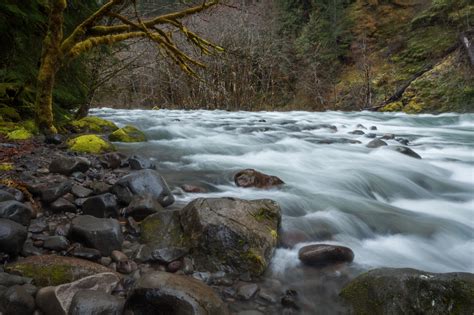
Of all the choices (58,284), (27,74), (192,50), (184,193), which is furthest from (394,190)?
(192,50)

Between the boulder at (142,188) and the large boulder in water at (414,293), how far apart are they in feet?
6.70

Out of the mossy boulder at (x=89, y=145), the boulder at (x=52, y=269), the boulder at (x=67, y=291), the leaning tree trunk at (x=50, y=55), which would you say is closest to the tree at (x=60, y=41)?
the leaning tree trunk at (x=50, y=55)

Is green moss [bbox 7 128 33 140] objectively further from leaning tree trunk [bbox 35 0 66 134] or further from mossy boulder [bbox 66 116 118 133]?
mossy boulder [bbox 66 116 118 133]

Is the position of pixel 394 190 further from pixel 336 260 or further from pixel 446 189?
pixel 336 260

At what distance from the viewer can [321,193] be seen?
4727mm

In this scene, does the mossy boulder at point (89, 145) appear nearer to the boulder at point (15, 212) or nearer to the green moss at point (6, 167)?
the green moss at point (6, 167)

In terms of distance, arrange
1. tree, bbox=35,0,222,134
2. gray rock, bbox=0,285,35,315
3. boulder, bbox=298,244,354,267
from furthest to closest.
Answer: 1. tree, bbox=35,0,222,134
2. boulder, bbox=298,244,354,267
3. gray rock, bbox=0,285,35,315

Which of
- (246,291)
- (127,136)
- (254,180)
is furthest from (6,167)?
(127,136)

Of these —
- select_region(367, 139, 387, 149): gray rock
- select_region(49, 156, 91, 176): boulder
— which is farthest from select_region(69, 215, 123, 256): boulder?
select_region(367, 139, 387, 149): gray rock

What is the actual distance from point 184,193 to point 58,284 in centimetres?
199

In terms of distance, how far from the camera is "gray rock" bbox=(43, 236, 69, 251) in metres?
2.73

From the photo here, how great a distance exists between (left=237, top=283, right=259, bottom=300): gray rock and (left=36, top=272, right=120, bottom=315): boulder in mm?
821

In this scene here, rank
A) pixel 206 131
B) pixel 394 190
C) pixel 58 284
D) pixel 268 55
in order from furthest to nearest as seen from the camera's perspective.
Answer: pixel 268 55, pixel 206 131, pixel 394 190, pixel 58 284

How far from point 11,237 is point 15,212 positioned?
1.19ft
